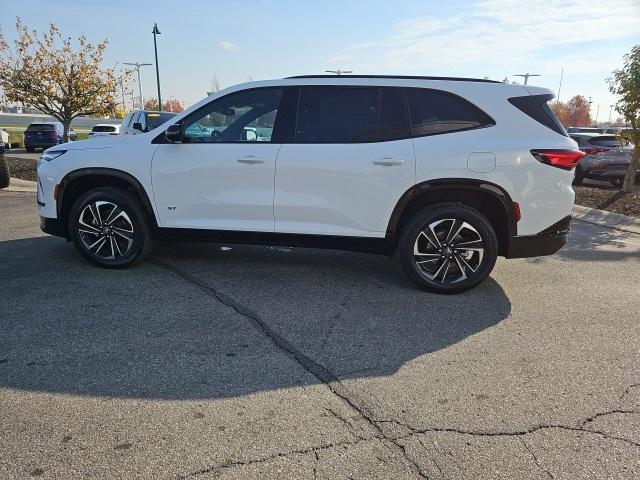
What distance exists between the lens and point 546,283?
17.2ft

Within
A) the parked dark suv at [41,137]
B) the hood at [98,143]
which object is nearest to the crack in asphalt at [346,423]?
the hood at [98,143]

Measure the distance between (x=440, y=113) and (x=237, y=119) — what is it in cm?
193

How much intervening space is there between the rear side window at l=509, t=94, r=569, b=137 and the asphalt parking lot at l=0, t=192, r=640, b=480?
159cm

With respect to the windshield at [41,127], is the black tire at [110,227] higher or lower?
lower

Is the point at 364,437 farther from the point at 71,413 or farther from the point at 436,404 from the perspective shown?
the point at 71,413

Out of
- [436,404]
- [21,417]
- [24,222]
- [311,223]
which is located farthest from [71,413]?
[24,222]

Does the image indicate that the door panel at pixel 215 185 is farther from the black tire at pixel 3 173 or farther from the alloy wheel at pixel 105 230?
the black tire at pixel 3 173

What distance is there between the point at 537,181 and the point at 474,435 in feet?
8.67

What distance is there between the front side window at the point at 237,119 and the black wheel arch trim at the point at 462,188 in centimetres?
143

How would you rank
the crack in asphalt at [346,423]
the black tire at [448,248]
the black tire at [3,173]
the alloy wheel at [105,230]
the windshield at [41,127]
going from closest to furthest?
the crack in asphalt at [346,423] → the black tire at [448,248] → the alloy wheel at [105,230] → the black tire at [3,173] → the windshield at [41,127]

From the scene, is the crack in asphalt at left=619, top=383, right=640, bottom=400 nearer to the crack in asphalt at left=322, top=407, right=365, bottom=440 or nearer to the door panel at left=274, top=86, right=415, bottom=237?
the crack in asphalt at left=322, top=407, right=365, bottom=440

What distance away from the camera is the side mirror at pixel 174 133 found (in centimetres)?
490

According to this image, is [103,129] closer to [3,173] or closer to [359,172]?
[3,173]

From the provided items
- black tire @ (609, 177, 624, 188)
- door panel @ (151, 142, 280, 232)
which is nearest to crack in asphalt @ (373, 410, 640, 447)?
door panel @ (151, 142, 280, 232)
